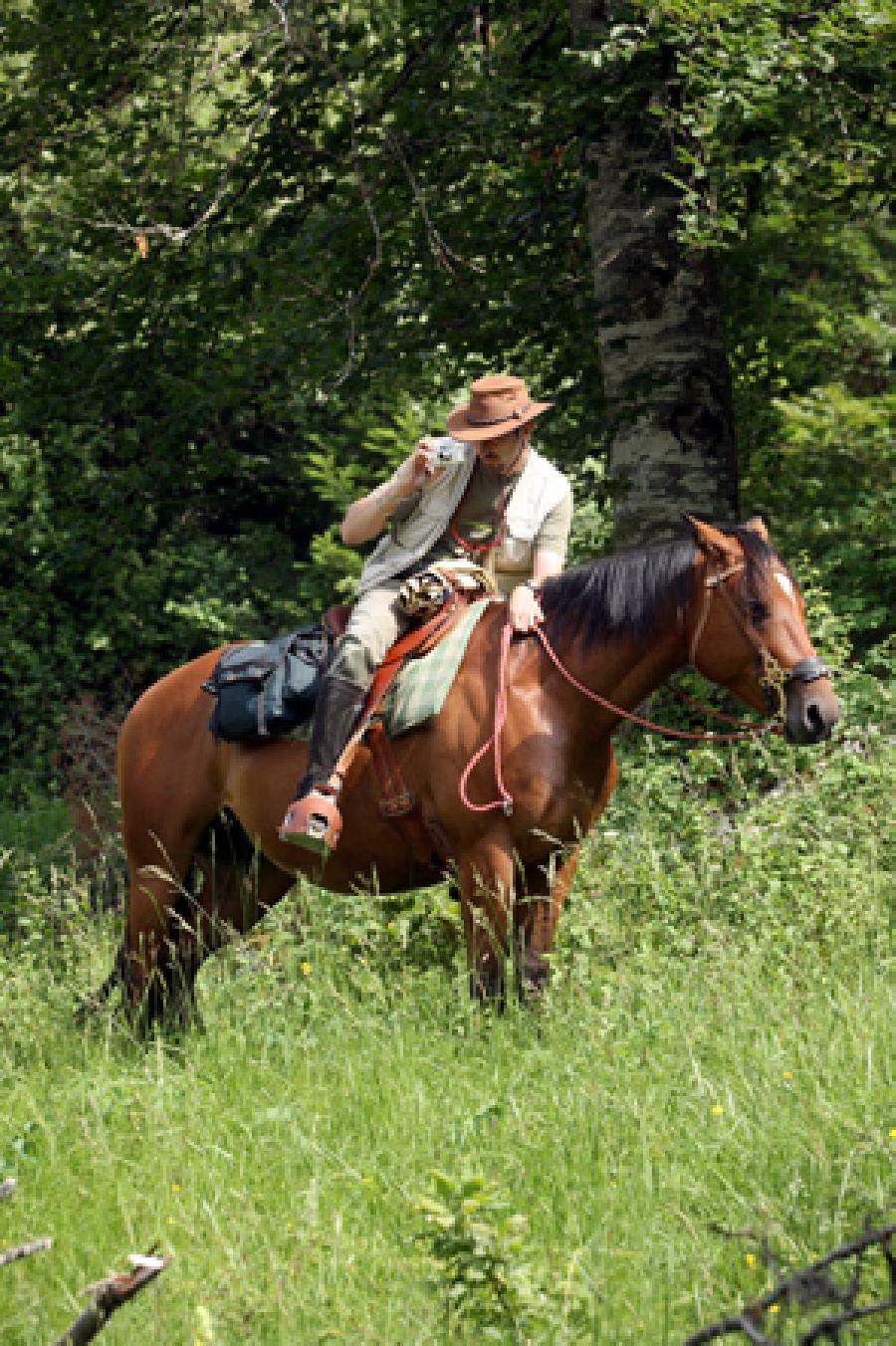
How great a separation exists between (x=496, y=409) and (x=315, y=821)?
156 centimetres

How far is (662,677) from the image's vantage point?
237 inches

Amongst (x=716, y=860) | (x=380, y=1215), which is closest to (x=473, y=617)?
(x=716, y=860)

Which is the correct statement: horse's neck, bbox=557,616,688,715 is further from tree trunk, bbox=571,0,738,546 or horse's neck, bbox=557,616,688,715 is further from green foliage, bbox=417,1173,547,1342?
tree trunk, bbox=571,0,738,546

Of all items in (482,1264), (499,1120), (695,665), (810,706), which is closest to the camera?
(482,1264)

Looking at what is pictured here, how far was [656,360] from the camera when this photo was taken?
991 cm

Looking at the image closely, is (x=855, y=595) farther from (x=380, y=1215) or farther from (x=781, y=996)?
(x=380, y=1215)

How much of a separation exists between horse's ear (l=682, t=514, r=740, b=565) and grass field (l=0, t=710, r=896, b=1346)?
4.08ft

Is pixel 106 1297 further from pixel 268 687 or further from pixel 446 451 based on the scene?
pixel 446 451

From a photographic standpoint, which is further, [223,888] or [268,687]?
[223,888]

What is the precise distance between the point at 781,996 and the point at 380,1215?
1.68 m

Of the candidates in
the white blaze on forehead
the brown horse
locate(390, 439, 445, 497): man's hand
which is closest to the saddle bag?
the brown horse

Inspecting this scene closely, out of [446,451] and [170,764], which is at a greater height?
[446,451]

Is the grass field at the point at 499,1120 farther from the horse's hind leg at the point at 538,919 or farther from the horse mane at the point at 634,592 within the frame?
the horse mane at the point at 634,592

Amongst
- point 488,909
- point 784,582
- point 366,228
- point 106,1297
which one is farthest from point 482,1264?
point 366,228
